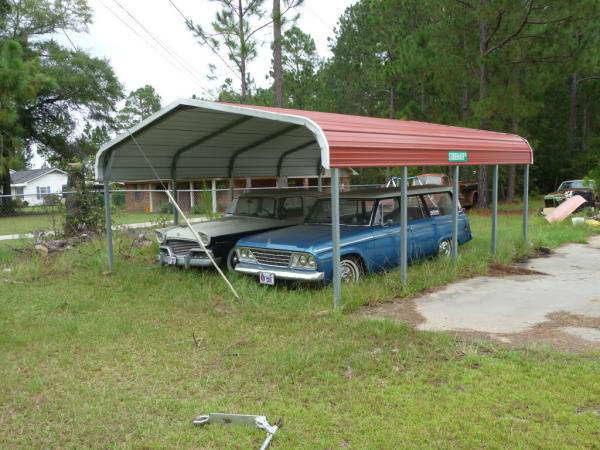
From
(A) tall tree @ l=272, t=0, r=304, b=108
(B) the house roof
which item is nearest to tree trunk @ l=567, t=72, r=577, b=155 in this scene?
(A) tall tree @ l=272, t=0, r=304, b=108

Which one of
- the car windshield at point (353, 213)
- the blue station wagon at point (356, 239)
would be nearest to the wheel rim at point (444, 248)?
the blue station wagon at point (356, 239)

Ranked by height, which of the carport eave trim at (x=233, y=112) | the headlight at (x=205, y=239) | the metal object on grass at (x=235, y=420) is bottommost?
the metal object on grass at (x=235, y=420)

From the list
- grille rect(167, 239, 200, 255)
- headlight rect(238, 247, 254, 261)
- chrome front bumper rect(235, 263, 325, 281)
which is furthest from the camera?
grille rect(167, 239, 200, 255)

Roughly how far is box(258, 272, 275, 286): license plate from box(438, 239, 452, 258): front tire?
12.3ft

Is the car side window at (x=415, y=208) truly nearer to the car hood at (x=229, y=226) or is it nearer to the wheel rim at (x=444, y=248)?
the wheel rim at (x=444, y=248)

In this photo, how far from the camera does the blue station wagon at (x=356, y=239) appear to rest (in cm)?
723

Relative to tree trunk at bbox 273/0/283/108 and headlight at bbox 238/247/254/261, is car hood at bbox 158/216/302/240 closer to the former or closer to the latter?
headlight at bbox 238/247/254/261

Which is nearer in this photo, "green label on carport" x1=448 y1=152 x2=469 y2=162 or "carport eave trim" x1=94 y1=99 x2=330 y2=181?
"carport eave trim" x1=94 y1=99 x2=330 y2=181

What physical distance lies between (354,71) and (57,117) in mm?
22222

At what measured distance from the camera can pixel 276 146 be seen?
11.8 m

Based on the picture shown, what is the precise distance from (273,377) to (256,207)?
19.4 feet

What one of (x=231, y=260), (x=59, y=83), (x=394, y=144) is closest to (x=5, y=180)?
(x=59, y=83)

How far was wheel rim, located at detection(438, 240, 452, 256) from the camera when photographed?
383 inches

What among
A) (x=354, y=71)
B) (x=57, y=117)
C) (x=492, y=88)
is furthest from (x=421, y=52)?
(x=57, y=117)
